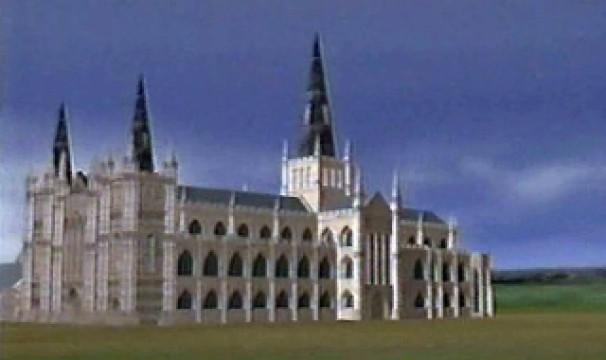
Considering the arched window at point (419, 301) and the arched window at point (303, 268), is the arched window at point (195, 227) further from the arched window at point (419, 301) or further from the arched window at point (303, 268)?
the arched window at point (419, 301)

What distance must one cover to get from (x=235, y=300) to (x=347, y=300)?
386cm

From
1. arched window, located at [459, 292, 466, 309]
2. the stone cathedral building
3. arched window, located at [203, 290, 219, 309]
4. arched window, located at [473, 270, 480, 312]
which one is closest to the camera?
the stone cathedral building

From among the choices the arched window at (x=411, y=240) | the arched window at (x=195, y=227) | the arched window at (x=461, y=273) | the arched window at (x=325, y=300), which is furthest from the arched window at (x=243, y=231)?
the arched window at (x=461, y=273)

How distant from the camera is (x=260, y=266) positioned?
2678 cm

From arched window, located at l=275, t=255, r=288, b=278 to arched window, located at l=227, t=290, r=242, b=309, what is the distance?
163cm

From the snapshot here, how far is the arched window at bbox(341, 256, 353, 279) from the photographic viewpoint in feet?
93.3

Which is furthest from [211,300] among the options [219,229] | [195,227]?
[219,229]

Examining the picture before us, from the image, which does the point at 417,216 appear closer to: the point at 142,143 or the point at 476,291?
the point at 476,291

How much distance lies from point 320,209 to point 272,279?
4.04 metres

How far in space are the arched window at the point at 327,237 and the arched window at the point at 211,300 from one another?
15.4 ft

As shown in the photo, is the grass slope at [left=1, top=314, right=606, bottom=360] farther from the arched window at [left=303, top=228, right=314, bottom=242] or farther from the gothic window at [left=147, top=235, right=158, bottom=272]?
the arched window at [left=303, top=228, right=314, bottom=242]

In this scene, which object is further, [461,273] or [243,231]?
[461,273]

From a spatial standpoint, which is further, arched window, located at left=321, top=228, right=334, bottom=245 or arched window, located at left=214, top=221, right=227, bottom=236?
arched window, located at left=321, top=228, right=334, bottom=245

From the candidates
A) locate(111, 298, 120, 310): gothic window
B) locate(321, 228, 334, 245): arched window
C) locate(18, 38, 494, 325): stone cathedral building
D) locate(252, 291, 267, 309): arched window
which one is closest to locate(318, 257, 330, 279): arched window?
locate(18, 38, 494, 325): stone cathedral building
